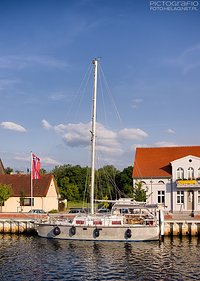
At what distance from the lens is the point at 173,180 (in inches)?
2574

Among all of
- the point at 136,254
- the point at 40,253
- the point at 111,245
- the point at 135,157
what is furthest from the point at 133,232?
the point at 135,157

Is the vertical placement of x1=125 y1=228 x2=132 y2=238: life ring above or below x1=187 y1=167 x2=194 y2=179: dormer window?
below

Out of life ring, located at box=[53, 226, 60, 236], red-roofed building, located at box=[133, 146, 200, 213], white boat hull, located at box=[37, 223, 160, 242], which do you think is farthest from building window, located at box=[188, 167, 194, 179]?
life ring, located at box=[53, 226, 60, 236]

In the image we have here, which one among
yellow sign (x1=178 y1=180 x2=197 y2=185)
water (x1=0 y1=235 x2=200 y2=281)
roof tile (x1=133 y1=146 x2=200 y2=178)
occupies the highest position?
roof tile (x1=133 y1=146 x2=200 y2=178)

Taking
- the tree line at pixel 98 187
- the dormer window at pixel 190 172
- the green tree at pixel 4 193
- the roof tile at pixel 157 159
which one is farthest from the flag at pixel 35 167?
the dormer window at pixel 190 172

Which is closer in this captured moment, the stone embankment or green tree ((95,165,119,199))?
A: the stone embankment

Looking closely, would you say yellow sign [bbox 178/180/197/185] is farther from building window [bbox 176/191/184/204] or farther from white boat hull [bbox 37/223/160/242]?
white boat hull [bbox 37/223/160/242]

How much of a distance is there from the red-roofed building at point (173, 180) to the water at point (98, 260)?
20106mm

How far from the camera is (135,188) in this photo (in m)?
63.6

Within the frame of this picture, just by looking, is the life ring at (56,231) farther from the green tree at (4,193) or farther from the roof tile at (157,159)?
the roof tile at (157,159)

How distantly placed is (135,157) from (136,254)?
122 feet

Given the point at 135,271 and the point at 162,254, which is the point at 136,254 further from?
the point at 135,271

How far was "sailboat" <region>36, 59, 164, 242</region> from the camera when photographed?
42.6 m

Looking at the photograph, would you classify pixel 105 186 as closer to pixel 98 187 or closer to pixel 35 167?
pixel 98 187
